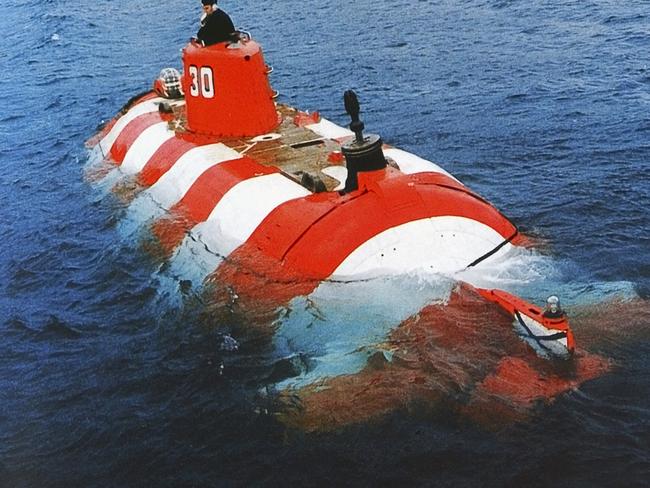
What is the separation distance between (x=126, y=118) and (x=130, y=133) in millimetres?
1049

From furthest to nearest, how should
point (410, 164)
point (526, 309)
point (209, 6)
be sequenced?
1. point (209, 6)
2. point (410, 164)
3. point (526, 309)

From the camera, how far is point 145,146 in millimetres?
14930

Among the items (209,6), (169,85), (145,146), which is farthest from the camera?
(169,85)

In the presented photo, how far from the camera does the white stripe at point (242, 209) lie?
36.0ft

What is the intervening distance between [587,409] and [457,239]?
277 cm

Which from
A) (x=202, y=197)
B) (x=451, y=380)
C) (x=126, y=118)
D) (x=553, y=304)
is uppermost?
(x=126, y=118)

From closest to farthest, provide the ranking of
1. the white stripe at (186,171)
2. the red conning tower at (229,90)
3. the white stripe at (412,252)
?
1. the white stripe at (412,252)
2. the white stripe at (186,171)
3. the red conning tower at (229,90)

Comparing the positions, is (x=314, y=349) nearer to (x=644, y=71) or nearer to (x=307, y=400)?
(x=307, y=400)

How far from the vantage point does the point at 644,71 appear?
18.6m

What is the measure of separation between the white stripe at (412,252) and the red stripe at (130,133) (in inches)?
284

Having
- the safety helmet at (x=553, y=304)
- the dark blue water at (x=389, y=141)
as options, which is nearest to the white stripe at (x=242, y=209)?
the dark blue water at (x=389, y=141)

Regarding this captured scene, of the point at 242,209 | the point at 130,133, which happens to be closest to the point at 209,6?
the point at 130,133

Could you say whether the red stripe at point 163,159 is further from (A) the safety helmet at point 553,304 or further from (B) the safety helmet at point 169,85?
(A) the safety helmet at point 553,304

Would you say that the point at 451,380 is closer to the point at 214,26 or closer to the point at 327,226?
the point at 327,226
